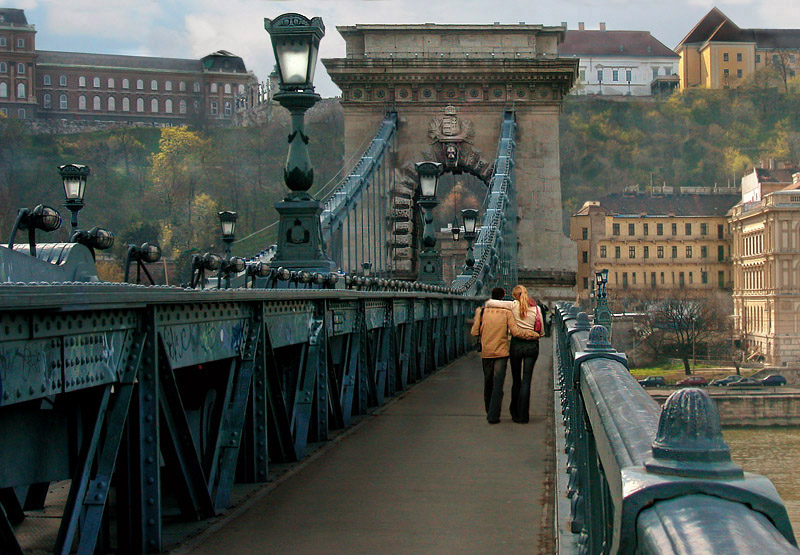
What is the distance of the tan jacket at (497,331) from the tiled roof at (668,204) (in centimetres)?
9575

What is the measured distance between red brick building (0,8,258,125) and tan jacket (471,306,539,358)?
332 feet

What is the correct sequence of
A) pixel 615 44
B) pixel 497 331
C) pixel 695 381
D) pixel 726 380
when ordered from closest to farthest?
pixel 497 331 < pixel 695 381 < pixel 726 380 < pixel 615 44

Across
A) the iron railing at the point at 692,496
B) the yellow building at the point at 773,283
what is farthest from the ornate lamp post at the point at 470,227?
the yellow building at the point at 773,283

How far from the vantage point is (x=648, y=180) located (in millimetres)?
130375

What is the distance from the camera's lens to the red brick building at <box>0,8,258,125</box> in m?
108

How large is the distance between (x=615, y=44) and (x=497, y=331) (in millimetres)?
141032

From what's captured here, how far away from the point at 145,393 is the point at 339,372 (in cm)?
592

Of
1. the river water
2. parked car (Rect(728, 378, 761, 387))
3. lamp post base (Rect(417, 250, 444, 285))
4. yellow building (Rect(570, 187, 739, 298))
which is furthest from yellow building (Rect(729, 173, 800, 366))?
lamp post base (Rect(417, 250, 444, 285))

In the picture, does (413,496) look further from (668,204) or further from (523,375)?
(668,204)

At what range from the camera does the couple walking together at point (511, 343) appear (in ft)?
33.1

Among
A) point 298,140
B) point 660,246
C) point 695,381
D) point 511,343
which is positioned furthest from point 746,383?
point 298,140

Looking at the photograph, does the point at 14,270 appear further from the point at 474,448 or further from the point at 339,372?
the point at 339,372

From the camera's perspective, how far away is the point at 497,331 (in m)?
10.3

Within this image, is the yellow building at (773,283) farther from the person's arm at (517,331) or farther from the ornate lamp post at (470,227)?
the person's arm at (517,331)
